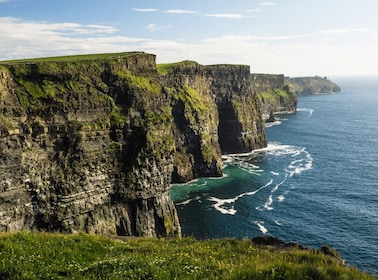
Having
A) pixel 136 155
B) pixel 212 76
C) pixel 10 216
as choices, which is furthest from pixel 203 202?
pixel 212 76

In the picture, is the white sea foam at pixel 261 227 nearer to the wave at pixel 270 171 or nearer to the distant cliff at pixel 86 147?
the wave at pixel 270 171

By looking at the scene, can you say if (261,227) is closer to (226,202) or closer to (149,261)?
(226,202)

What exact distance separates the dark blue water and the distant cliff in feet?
43.2

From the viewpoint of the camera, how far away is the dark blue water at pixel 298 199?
66.0 meters

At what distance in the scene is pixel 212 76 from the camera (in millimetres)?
138750

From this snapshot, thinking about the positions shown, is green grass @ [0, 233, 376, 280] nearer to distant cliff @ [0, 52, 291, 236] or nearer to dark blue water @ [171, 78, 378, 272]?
distant cliff @ [0, 52, 291, 236]

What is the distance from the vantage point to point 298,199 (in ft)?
276

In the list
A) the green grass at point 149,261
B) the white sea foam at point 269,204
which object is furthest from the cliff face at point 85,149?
the green grass at point 149,261

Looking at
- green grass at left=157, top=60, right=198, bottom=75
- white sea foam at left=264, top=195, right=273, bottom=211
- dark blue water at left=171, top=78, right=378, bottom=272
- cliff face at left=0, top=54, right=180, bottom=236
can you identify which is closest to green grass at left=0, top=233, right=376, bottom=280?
cliff face at left=0, top=54, right=180, bottom=236

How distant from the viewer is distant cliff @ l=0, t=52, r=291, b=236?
49219mm

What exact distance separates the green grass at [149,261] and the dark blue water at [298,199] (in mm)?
35515

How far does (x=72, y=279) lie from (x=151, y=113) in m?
51.6

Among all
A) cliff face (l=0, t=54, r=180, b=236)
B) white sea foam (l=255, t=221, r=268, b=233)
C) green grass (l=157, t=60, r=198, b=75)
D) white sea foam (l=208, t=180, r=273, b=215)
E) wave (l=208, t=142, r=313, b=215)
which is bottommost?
white sea foam (l=255, t=221, r=268, b=233)

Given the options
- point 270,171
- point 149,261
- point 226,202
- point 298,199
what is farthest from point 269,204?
point 149,261
